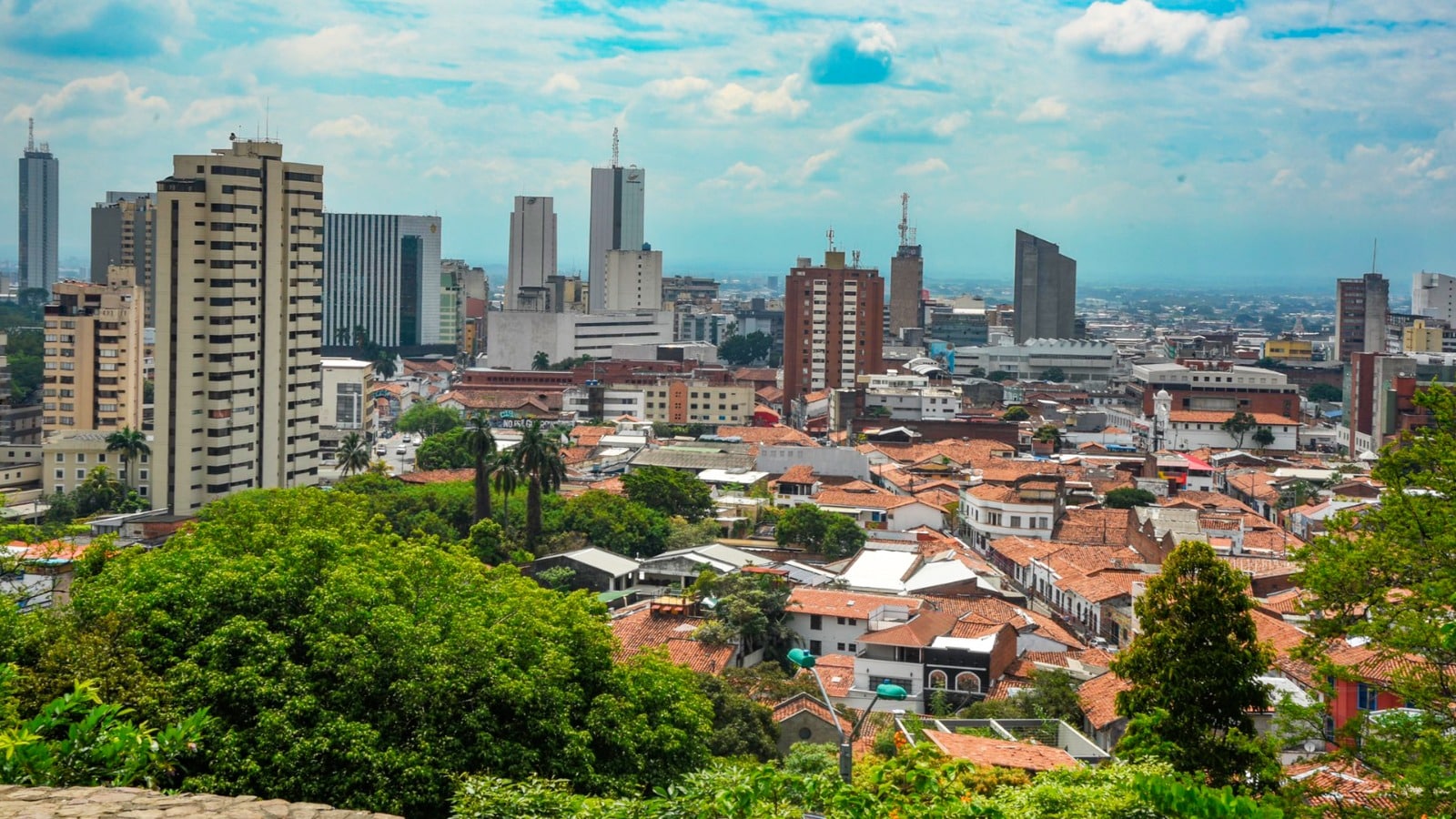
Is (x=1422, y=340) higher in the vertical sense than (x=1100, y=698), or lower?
higher

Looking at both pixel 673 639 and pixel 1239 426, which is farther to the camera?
pixel 1239 426

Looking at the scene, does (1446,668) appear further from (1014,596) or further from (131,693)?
(1014,596)

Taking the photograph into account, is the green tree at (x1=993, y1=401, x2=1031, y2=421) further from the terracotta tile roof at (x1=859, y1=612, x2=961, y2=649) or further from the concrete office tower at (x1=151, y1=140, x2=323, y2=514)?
the terracotta tile roof at (x1=859, y1=612, x2=961, y2=649)

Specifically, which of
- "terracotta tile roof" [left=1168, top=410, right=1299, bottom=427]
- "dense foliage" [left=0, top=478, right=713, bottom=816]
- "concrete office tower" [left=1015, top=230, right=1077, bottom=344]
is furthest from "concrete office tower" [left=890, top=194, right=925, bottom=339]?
"dense foliage" [left=0, top=478, right=713, bottom=816]

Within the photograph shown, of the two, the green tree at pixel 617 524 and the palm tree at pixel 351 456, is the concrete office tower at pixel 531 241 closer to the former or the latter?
the palm tree at pixel 351 456

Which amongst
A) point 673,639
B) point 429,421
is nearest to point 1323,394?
point 429,421

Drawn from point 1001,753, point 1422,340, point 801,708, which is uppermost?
point 1422,340

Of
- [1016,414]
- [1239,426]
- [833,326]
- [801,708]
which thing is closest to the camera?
[801,708]

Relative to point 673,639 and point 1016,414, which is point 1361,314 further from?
→ point 673,639

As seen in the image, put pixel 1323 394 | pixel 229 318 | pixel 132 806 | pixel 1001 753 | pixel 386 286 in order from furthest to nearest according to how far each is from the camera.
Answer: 1. pixel 386 286
2. pixel 1323 394
3. pixel 229 318
4. pixel 1001 753
5. pixel 132 806
